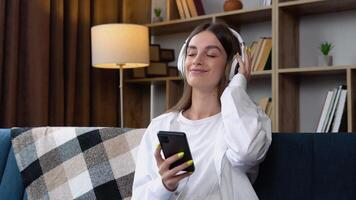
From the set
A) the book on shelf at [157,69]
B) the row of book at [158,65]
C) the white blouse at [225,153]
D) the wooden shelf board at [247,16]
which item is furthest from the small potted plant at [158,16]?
the white blouse at [225,153]

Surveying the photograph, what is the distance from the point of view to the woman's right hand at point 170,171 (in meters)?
1.17

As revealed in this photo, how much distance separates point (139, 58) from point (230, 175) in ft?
5.62

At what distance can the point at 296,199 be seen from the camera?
1328 mm

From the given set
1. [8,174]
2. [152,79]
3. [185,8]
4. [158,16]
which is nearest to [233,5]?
[185,8]

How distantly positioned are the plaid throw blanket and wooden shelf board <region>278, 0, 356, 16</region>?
53.1 inches

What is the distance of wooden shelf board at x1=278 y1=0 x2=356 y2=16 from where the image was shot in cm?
260

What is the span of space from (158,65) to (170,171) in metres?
2.14

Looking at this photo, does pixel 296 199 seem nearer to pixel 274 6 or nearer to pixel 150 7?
pixel 274 6

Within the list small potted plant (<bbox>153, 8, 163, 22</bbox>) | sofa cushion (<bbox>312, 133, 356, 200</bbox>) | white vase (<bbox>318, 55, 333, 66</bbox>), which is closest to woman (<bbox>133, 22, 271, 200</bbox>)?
sofa cushion (<bbox>312, 133, 356, 200</bbox>)

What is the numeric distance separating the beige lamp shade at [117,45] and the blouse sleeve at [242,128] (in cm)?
156

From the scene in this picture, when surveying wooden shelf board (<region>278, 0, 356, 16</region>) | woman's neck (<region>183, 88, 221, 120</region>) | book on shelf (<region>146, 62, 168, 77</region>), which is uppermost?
wooden shelf board (<region>278, 0, 356, 16</region>)

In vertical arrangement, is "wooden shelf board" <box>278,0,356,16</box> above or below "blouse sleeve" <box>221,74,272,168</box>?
above

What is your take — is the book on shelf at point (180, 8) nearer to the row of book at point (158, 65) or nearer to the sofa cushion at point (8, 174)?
the row of book at point (158, 65)

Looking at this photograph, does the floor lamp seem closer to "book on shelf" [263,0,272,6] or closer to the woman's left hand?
"book on shelf" [263,0,272,6]
